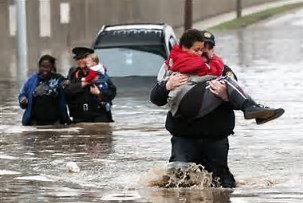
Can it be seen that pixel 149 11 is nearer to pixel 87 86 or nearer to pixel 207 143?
pixel 87 86

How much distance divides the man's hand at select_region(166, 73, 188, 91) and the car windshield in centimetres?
1252

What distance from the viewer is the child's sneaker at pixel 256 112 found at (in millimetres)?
8523

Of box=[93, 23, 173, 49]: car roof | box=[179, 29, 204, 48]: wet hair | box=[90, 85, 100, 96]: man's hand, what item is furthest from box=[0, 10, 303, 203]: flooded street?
box=[179, 29, 204, 48]: wet hair

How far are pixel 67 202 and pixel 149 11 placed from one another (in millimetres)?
43741

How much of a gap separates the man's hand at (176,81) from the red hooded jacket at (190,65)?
44 mm

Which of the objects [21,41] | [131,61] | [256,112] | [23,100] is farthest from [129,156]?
[21,41]

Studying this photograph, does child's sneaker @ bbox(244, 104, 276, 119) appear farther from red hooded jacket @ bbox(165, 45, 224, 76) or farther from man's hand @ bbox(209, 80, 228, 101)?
red hooded jacket @ bbox(165, 45, 224, 76)

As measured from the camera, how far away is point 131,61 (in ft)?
70.2

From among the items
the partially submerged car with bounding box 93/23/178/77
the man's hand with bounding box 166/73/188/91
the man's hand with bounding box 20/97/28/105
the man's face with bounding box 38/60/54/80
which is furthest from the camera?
the partially submerged car with bounding box 93/23/178/77

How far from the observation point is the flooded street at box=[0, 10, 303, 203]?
8.72 metres

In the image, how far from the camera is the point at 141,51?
21.4m

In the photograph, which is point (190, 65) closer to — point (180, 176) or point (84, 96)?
point (180, 176)

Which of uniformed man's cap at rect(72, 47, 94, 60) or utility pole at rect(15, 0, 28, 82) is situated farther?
utility pole at rect(15, 0, 28, 82)

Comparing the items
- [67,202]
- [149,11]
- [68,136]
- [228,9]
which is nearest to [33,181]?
[67,202]
